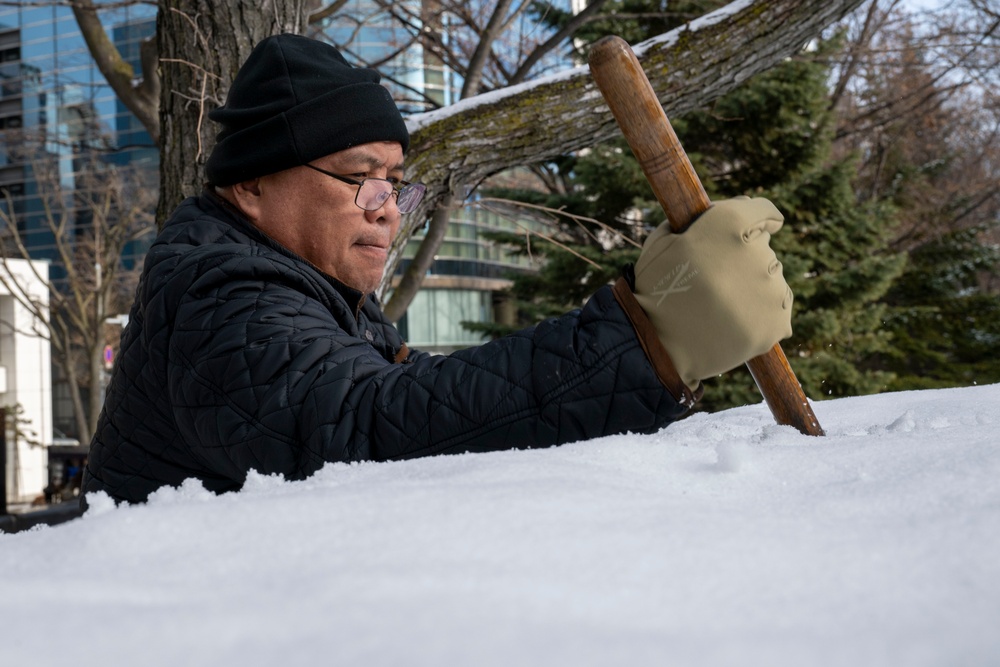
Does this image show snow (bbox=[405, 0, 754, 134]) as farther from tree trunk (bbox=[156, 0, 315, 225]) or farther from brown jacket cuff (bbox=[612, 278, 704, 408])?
brown jacket cuff (bbox=[612, 278, 704, 408])

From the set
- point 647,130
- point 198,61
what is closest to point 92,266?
point 198,61

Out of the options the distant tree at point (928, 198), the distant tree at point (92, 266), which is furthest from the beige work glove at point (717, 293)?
the distant tree at point (92, 266)

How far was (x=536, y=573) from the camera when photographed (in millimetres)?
791

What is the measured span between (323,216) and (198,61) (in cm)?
182

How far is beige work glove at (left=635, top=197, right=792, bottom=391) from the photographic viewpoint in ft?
4.94

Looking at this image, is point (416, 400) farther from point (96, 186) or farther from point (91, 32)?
point (96, 186)

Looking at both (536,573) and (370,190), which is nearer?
(536,573)

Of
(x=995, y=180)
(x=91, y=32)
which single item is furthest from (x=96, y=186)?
(x=995, y=180)

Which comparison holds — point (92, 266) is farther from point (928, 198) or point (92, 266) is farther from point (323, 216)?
point (323, 216)

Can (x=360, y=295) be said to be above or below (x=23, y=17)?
below

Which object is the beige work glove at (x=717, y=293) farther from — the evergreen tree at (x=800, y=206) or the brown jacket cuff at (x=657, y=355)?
the evergreen tree at (x=800, y=206)

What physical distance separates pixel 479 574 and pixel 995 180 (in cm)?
2070

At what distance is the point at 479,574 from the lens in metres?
0.79

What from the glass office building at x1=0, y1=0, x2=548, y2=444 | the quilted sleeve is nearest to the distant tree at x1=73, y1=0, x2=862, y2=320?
the quilted sleeve
